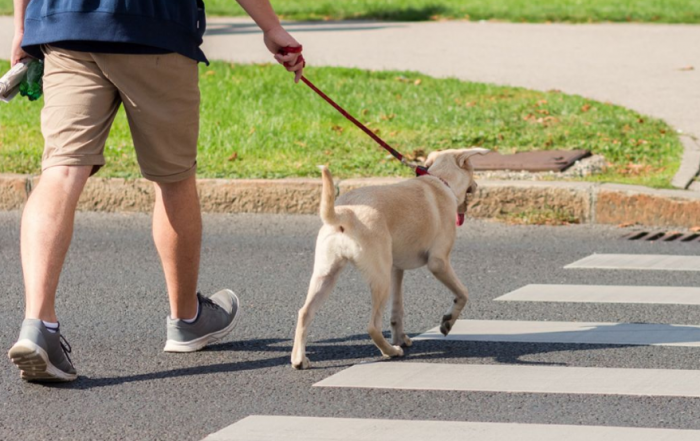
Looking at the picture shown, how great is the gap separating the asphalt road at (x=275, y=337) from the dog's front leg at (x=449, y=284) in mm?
102

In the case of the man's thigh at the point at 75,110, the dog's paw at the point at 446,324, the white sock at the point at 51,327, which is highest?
the man's thigh at the point at 75,110

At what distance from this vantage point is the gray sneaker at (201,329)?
474 cm

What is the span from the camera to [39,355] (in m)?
4.08

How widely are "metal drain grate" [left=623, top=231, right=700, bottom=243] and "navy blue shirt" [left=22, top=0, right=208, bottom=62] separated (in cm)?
364

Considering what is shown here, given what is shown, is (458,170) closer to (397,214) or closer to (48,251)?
(397,214)

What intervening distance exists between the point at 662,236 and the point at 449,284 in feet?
9.04

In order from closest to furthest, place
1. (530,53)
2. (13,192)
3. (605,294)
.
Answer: (605,294)
(13,192)
(530,53)

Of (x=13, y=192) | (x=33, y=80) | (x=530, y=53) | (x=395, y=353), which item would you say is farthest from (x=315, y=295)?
(x=530, y=53)

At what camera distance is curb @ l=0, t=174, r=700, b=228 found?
7387mm

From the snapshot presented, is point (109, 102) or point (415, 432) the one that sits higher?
point (109, 102)

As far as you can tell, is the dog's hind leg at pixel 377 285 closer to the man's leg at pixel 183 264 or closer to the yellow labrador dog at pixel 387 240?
the yellow labrador dog at pixel 387 240

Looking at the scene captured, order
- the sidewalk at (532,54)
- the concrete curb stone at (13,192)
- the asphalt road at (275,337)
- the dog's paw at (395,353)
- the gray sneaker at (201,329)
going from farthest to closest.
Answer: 1. the sidewalk at (532,54)
2. the concrete curb stone at (13,192)
3. the gray sneaker at (201,329)
4. the dog's paw at (395,353)
5. the asphalt road at (275,337)

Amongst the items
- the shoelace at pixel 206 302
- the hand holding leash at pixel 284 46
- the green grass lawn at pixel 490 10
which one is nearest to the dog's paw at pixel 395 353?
the shoelace at pixel 206 302

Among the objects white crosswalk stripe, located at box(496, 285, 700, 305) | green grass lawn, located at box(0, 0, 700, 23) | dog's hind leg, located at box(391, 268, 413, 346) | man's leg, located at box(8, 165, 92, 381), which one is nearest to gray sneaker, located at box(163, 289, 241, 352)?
man's leg, located at box(8, 165, 92, 381)
